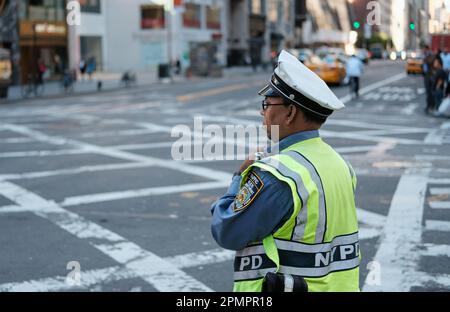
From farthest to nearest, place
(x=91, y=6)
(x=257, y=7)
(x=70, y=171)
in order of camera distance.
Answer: (x=257, y=7) < (x=91, y=6) < (x=70, y=171)

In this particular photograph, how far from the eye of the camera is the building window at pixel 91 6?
168ft

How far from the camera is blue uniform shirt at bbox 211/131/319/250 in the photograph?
2.24 metres

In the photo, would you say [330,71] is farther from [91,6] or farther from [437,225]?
[91,6]

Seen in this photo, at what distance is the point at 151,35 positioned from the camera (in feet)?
196

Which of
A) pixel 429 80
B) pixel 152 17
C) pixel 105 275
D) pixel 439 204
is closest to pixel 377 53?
pixel 152 17

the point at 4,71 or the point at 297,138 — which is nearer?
the point at 297,138

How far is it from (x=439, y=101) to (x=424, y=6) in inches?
457

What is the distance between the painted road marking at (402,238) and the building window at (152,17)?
5160 cm

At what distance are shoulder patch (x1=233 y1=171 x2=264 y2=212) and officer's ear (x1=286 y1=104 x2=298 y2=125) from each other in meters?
0.24

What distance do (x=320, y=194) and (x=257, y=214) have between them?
0.79ft

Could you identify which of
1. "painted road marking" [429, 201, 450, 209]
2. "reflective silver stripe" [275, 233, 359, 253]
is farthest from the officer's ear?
"painted road marking" [429, 201, 450, 209]

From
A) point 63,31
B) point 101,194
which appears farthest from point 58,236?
point 63,31

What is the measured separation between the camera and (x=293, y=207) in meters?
2.24

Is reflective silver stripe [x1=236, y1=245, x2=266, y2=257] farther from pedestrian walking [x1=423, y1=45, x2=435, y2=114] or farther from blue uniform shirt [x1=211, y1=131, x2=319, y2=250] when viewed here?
pedestrian walking [x1=423, y1=45, x2=435, y2=114]
